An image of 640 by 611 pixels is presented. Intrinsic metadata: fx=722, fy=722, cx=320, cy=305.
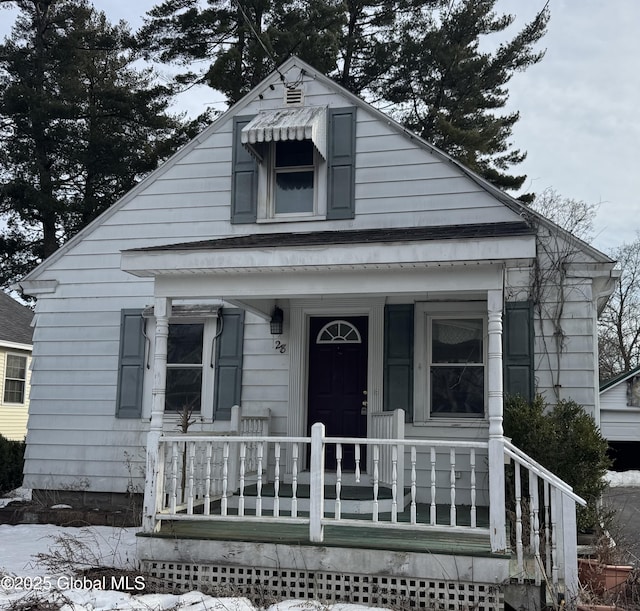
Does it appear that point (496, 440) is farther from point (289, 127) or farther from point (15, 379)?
point (15, 379)

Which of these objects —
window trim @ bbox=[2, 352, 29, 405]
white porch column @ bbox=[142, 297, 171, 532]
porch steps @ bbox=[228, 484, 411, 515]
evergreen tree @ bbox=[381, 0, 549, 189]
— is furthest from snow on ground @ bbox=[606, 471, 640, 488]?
window trim @ bbox=[2, 352, 29, 405]

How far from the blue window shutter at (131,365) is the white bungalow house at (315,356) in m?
0.03

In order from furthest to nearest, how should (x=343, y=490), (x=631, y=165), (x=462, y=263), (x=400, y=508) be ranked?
(x=631, y=165), (x=343, y=490), (x=400, y=508), (x=462, y=263)

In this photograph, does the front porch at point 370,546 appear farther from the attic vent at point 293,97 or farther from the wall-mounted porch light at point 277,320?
the attic vent at point 293,97

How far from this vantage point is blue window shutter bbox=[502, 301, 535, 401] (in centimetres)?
851

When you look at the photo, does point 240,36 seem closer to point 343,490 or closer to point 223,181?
point 223,181

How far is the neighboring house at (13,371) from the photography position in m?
20.0

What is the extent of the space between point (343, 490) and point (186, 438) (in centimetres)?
222

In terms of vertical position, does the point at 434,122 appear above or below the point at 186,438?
above

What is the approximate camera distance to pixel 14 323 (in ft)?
69.3

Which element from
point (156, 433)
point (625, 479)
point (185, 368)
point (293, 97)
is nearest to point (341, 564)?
point (156, 433)

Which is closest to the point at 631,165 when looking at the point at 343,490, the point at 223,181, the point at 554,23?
the point at 554,23

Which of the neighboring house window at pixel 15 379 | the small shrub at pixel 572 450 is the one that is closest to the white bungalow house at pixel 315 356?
the small shrub at pixel 572 450

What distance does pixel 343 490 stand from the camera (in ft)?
26.4
